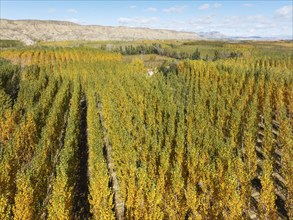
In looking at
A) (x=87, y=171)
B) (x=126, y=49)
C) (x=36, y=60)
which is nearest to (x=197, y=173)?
(x=87, y=171)

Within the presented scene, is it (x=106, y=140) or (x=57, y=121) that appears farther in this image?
(x=106, y=140)

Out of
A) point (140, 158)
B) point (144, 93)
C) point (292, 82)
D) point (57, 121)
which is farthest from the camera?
point (144, 93)

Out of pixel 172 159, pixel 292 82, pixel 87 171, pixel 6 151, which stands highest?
pixel 292 82

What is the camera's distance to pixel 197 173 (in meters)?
27.1

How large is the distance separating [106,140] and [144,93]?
700 inches

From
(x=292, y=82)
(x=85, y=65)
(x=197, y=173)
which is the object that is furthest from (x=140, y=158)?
(x=85, y=65)

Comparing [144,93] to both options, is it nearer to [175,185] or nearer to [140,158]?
[140,158]

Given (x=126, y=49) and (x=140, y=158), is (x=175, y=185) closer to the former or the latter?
(x=140, y=158)

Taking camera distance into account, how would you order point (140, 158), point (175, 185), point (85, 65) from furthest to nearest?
point (85, 65) → point (140, 158) → point (175, 185)

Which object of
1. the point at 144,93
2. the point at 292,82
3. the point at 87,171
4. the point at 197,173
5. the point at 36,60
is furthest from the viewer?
the point at 36,60

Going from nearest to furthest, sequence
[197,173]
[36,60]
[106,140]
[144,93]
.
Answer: [197,173] < [106,140] < [144,93] < [36,60]

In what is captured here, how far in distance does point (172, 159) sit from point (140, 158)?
3.54 metres

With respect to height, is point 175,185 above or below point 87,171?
above

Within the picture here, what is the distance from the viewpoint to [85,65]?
97375mm
